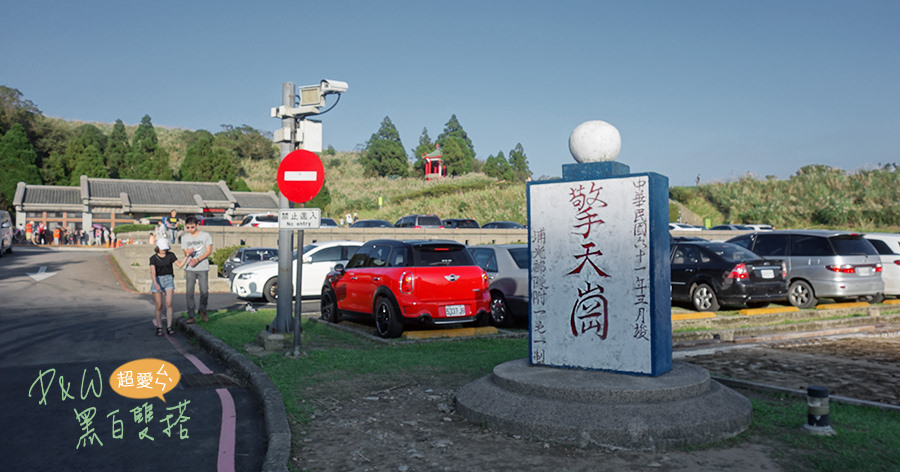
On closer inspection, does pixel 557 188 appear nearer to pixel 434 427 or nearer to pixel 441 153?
pixel 434 427

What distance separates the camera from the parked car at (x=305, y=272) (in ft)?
57.4

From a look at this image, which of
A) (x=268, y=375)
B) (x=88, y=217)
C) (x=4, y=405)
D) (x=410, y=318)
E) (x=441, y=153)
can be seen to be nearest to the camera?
(x=4, y=405)

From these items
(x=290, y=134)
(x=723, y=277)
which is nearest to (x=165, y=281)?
(x=290, y=134)

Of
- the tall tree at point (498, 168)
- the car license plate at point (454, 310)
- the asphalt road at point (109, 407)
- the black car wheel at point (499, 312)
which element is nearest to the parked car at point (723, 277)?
the black car wheel at point (499, 312)

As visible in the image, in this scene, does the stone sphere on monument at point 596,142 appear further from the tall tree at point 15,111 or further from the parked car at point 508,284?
the tall tree at point 15,111

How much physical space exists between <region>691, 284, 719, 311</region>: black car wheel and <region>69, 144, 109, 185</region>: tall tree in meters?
72.9

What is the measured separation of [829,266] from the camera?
14742 mm

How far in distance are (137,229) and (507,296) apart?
1577 inches

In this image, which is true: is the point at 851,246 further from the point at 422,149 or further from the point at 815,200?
the point at 422,149

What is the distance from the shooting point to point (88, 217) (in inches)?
1962

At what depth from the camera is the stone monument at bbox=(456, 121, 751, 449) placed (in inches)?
204

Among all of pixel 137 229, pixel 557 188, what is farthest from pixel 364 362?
pixel 137 229

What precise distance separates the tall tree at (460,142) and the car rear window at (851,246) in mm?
85752

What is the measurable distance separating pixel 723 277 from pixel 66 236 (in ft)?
159
